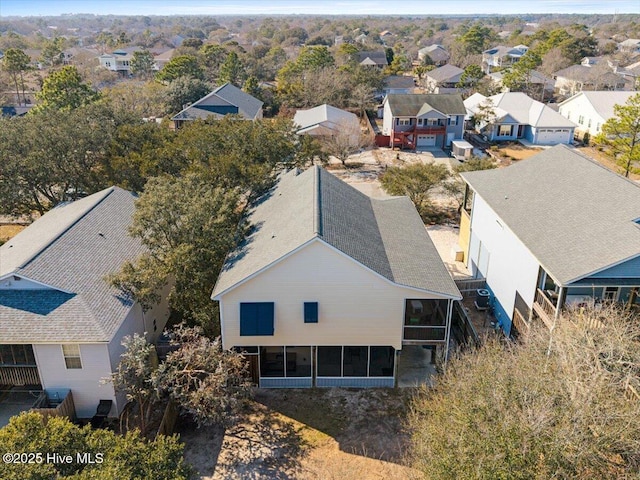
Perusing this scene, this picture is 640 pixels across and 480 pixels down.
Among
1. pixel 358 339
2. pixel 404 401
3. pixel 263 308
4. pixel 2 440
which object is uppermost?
pixel 2 440

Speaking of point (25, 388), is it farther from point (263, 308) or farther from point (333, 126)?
point (333, 126)

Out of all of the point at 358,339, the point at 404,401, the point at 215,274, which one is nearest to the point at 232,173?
the point at 215,274

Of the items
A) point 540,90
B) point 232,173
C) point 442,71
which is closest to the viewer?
point 232,173

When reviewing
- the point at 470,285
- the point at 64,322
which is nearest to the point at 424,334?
the point at 470,285

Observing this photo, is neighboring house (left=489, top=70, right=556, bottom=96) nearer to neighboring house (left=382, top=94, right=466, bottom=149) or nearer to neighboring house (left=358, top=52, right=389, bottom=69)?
neighboring house (left=382, top=94, right=466, bottom=149)

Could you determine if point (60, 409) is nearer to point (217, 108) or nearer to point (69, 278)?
point (69, 278)

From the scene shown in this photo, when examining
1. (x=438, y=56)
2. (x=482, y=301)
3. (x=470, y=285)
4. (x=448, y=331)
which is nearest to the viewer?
(x=448, y=331)
